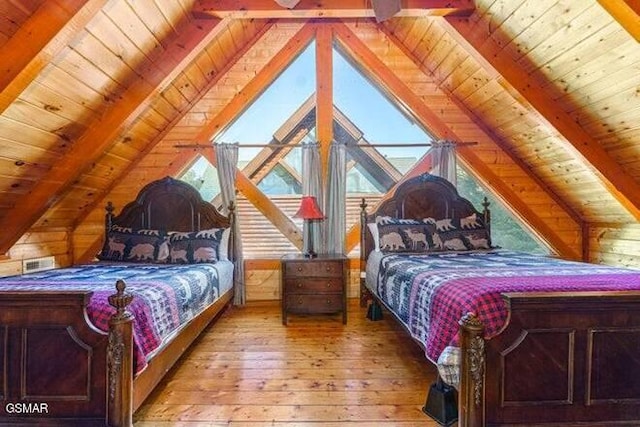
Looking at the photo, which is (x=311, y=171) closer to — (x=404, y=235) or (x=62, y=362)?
(x=404, y=235)

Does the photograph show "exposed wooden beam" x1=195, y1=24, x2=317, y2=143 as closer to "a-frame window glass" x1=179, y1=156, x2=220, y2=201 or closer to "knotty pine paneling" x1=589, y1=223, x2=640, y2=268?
"a-frame window glass" x1=179, y1=156, x2=220, y2=201

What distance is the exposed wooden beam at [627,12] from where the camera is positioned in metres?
2.02

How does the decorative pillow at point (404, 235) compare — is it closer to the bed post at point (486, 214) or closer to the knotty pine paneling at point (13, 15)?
the bed post at point (486, 214)

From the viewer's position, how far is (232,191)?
4.15 m

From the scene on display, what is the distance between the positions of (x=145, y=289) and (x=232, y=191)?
6.70 ft

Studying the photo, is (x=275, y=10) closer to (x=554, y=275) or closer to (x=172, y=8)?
(x=172, y=8)

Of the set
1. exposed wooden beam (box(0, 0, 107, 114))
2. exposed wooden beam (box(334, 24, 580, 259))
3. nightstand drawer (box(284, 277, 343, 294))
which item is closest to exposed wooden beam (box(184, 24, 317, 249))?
exposed wooden beam (box(334, 24, 580, 259))

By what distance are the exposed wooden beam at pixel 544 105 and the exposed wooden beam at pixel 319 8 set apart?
0.15 m

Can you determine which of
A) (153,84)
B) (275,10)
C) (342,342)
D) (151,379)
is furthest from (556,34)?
(151,379)

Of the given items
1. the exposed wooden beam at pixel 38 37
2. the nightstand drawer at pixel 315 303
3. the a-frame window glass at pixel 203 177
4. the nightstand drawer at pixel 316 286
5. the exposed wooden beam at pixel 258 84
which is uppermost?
the exposed wooden beam at pixel 258 84

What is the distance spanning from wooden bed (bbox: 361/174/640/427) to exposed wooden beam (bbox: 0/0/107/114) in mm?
2545

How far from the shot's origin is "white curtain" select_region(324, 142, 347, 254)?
13.7 feet

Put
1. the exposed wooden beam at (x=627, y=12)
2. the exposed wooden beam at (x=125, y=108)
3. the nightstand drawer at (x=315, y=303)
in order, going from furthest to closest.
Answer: the nightstand drawer at (x=315, y=303) < the exposed wooden beam at (x=125, y=108) < the exposed wooden beam at (x=627, y=12)

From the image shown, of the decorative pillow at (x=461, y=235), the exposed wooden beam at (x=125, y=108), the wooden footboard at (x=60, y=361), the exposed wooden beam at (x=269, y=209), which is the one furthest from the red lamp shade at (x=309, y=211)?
the wooden footboard at (x=60, y=361)
